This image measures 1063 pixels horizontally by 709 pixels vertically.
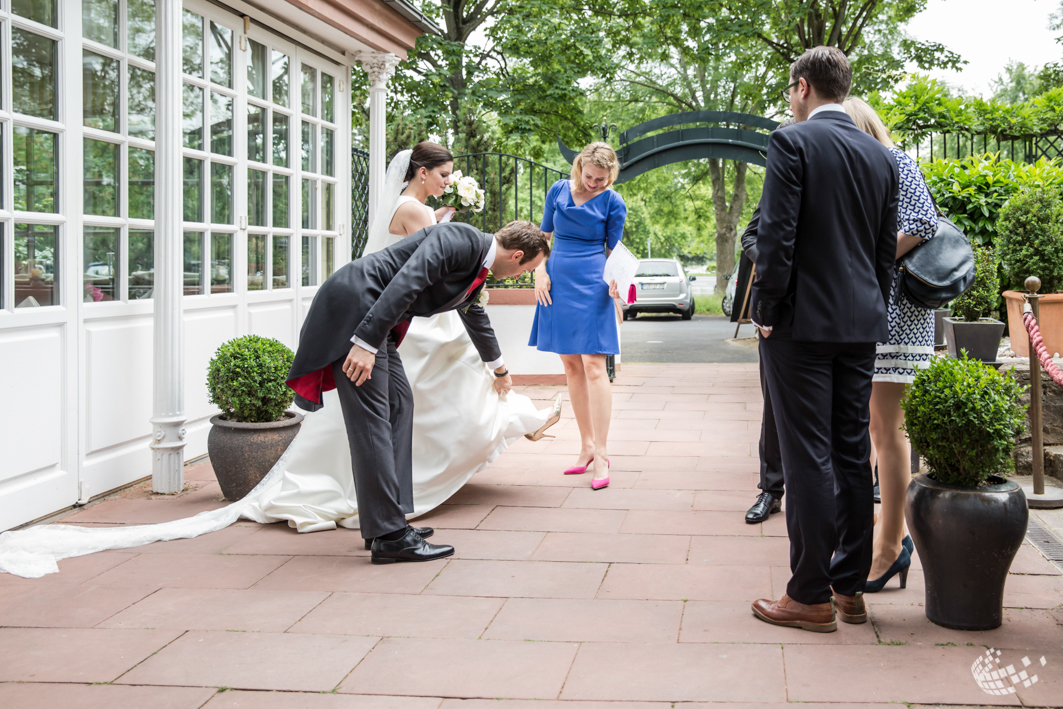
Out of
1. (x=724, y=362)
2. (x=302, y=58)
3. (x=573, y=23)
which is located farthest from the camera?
(x=573, y=23)

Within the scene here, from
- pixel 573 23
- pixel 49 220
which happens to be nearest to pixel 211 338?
pixel 49 220

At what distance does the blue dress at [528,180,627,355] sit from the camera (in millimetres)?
5242

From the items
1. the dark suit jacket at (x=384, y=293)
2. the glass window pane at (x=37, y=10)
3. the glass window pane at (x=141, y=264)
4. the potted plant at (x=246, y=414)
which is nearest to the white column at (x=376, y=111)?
the glass window pane at (x=141, y=264)

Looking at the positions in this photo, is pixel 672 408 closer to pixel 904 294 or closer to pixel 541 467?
pixel 541 467

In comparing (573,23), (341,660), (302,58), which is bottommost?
(341,660)

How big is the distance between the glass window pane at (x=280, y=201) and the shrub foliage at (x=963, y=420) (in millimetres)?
4873

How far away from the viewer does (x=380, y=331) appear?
11.4ft

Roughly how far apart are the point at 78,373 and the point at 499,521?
87.6 inches

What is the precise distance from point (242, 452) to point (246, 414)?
0.21 m

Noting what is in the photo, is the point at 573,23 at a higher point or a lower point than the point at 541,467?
higher

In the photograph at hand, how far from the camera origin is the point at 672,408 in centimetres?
779

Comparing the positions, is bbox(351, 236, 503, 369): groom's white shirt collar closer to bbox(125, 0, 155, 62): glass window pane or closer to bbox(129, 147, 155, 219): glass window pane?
bbox(129, 147, 155, 219): glass window pane

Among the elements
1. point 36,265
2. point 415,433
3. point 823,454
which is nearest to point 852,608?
point 823,454

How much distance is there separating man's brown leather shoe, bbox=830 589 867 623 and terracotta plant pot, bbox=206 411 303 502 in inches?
113
